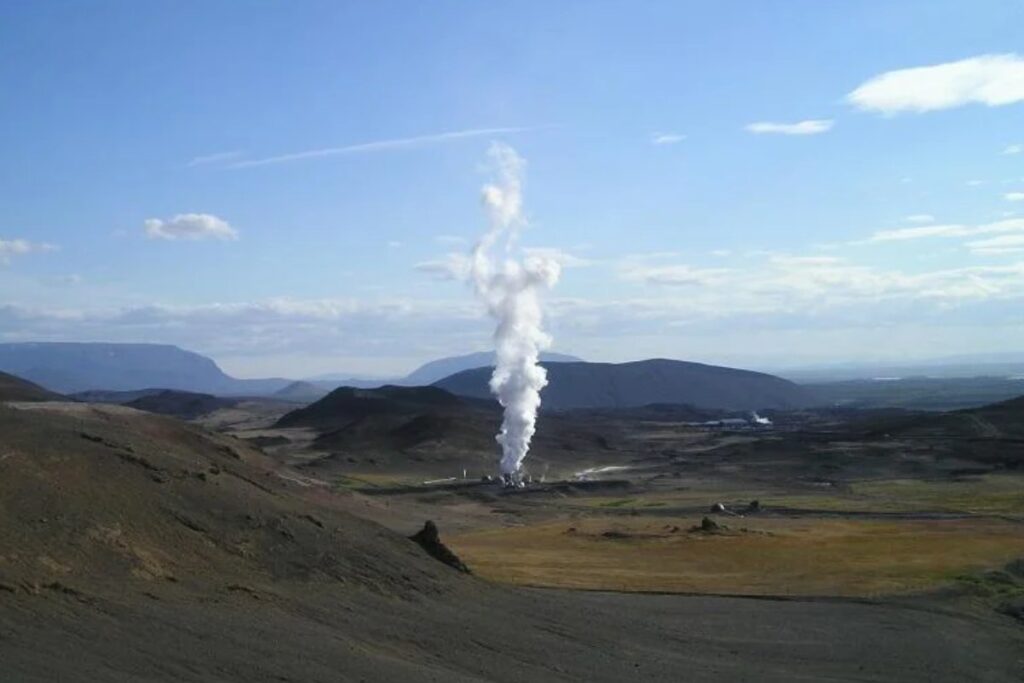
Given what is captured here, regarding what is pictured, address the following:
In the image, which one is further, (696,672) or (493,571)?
(493,571)

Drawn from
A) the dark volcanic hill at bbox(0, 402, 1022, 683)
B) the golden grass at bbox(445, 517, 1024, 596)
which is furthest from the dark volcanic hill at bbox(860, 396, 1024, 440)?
the dark volcanic hill at bbox(0, 402, 1022, 683)

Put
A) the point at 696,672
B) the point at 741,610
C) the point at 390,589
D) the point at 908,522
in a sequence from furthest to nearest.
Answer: the point at 908,522
the point at 741,610
the point at 390,589
the point at 696,672

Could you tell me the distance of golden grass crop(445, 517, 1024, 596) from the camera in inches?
1731

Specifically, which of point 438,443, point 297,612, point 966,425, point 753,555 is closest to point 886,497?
point 753,555

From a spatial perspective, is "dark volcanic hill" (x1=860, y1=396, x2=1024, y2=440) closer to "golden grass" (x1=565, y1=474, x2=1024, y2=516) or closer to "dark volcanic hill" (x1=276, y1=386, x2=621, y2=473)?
"golden grass" (x1=565, y1=474, x2=1024, y2=516)

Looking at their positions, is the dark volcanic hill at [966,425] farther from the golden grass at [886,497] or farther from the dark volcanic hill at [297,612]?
the dark volcanic hill at [297,612]

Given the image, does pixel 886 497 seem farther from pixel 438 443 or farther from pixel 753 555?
pixel 438 443

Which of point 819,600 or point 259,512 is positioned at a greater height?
point 259,512

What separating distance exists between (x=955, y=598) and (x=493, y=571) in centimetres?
1836

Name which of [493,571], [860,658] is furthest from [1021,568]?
[493,571]

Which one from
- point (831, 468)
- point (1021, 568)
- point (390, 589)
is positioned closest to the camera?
point (390, 589)

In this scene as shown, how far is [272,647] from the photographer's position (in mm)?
24344

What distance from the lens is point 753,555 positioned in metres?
53.8

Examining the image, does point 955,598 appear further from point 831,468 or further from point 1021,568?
point 831,468
